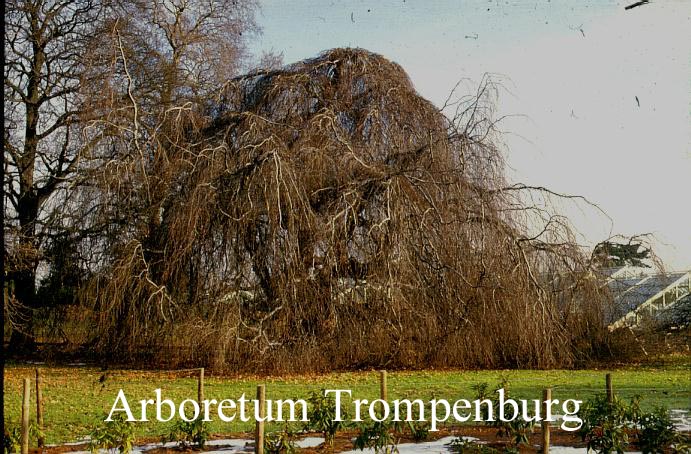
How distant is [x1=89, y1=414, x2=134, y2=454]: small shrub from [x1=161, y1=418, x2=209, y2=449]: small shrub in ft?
1.76

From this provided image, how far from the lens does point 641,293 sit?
436 inches

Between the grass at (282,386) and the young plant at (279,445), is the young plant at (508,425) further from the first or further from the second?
the young plant at (279,445)

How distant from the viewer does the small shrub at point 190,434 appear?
5336 mm

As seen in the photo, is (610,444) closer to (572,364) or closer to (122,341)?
(572,364)

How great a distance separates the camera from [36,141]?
39.4 ft

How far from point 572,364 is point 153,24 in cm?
860

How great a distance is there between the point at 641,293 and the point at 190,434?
7.79 meters

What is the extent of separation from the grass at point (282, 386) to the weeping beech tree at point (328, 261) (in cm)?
46

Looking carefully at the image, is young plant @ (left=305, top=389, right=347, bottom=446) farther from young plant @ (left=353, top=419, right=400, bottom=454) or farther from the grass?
the grass

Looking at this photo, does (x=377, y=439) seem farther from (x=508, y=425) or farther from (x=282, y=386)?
(x=282, y=386)

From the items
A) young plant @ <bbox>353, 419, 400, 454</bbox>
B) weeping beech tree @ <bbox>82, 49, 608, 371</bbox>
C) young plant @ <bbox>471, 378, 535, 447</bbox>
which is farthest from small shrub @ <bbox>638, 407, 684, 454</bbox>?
weeping beech tree @ <bbox>82, 49, 608, 371</bbox>

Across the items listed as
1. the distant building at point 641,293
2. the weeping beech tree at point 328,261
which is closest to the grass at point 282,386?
the weeping beech tree at point 328,261

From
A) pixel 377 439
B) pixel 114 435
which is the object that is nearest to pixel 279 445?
pixel 377 439

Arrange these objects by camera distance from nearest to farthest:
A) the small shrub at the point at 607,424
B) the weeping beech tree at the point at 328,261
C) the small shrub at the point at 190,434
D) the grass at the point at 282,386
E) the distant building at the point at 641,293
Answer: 1. the small shrub at the point at 607,424
2. the small shrub at the point at 190,434
3. the grass at the point at 282,386
4. the weeping beech tree at the point at 328,261
5. the distant building at the point at 641,293
